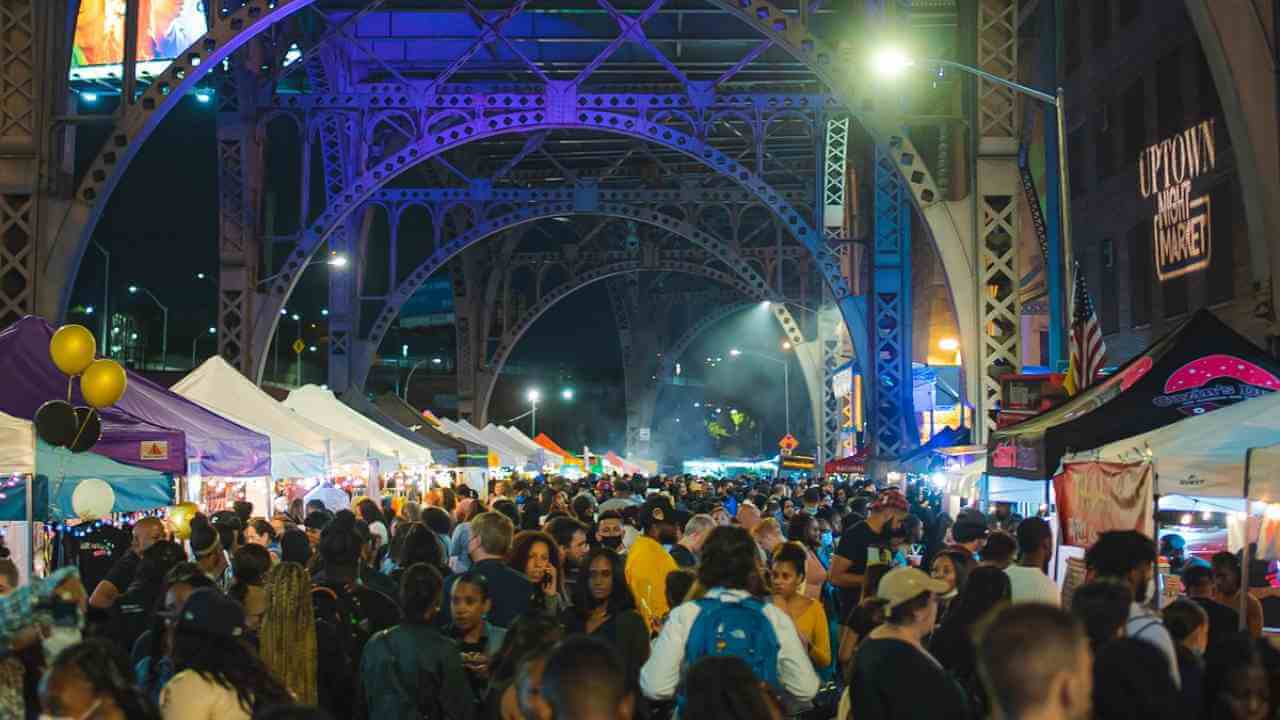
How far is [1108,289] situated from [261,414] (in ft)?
52.3

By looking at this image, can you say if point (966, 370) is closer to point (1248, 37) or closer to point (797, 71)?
point (1248, 37)

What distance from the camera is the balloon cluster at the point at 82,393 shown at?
11.5 meters

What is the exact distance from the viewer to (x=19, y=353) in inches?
516

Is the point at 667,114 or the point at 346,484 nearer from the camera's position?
the point at 346,484

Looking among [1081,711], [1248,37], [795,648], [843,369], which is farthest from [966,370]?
[843,369]

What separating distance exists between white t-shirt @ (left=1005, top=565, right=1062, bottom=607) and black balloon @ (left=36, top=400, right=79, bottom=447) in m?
7.31

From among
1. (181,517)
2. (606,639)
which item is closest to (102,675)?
(606,639)

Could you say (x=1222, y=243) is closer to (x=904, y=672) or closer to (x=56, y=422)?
(x=56, y=422)

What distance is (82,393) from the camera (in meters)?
12.6

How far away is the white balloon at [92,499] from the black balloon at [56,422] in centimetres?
80

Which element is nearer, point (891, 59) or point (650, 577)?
point (650, 577)

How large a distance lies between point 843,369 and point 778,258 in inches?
204

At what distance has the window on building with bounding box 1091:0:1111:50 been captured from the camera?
2670 centimetres

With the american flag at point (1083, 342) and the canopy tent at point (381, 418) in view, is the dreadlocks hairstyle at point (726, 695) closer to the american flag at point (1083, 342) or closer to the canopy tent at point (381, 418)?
the american flag at point (1083, 342)
